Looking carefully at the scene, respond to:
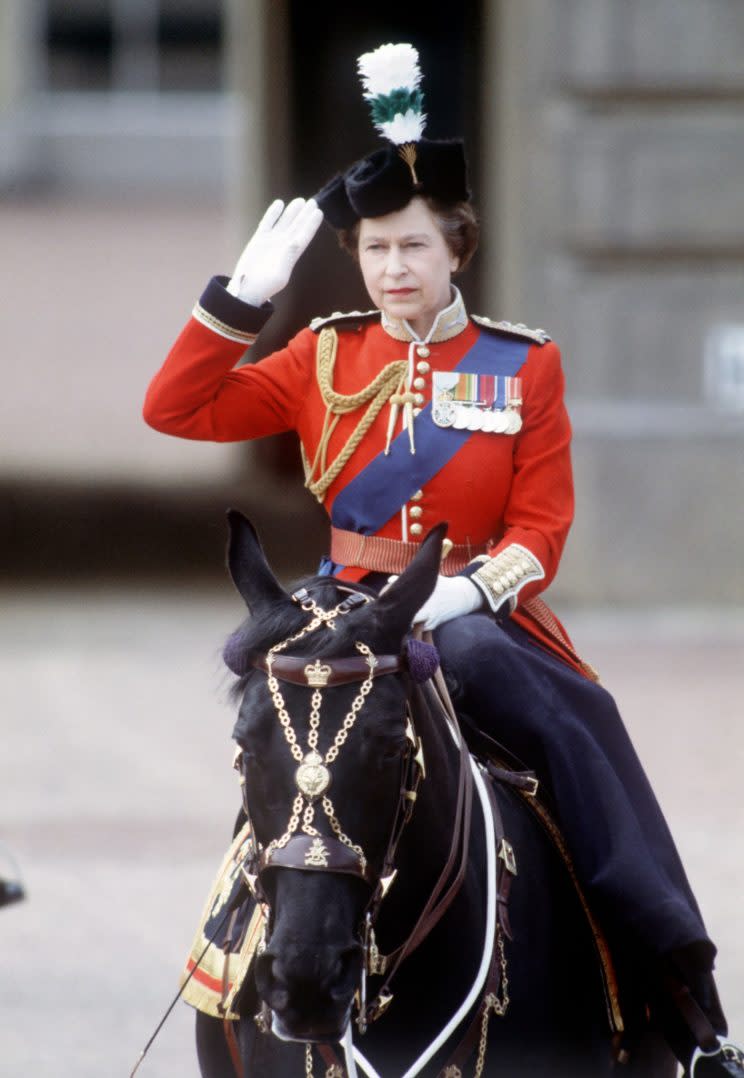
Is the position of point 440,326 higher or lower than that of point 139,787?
higher

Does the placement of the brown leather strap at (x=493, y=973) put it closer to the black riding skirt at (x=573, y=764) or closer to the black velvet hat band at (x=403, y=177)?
the black riding skirt at (x=573, y=764)

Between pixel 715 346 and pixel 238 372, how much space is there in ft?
24.4

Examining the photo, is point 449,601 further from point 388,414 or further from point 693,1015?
point 693,1015

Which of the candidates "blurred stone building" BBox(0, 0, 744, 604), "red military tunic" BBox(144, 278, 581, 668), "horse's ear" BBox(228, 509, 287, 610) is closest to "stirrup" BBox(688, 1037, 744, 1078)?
"red military tunic" BBox(144, 278, 581, 668)

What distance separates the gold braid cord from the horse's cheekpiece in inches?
3.0

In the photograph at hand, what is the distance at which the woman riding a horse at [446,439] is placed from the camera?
11.7 feet

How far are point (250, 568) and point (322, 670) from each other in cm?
23

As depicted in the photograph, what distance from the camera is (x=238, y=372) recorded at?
12.2 feet

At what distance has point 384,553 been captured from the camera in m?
3.64

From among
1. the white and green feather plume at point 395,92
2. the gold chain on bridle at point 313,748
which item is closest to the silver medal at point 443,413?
the white and green feather plume at point 395,92

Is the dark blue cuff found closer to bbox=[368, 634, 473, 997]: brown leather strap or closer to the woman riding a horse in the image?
the woman riding a horse

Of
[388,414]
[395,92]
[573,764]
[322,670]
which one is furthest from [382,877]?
[395,92]

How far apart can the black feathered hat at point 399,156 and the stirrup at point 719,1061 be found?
1.48 meters

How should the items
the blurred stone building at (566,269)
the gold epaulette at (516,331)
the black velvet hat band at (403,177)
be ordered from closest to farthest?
the black velvet hat band at (403,177)
the gold epaulette at (516,331)
the blurred stone building at (566,269)
